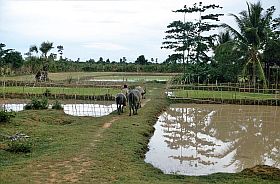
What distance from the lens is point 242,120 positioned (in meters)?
18.2

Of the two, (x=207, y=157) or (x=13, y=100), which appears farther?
(x=13, y=100)

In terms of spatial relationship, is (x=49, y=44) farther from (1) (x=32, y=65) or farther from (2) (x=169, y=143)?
(2) (x=169, y=143)

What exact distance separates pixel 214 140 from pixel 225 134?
1.32 meters

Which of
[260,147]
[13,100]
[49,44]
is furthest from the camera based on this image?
[49,44]

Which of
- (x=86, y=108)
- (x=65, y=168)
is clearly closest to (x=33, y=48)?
(x=86, y=108)

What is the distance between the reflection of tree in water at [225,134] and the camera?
11289 millimetres

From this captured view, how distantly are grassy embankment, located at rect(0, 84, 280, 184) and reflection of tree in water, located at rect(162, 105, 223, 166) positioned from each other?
3.55ft

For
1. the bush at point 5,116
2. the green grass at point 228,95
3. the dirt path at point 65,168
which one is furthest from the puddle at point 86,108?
the dirt path at point 65,168

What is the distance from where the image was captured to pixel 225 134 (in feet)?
49.1

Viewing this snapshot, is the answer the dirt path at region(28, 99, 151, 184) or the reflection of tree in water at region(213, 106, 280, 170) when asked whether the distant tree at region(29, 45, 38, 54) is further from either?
the dirt path at region(28, 99, 151, 184)

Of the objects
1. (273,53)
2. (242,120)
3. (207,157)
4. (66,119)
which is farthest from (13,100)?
(273,53)

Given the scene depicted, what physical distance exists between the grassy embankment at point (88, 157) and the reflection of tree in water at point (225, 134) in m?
1.42

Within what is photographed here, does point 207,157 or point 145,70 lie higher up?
point 145,70

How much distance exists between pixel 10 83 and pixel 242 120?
19806mm
